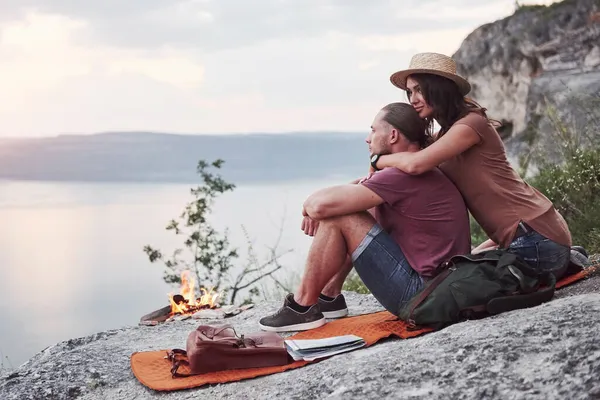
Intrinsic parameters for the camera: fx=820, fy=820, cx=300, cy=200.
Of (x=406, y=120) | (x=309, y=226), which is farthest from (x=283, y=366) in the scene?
(x=406, y=120)

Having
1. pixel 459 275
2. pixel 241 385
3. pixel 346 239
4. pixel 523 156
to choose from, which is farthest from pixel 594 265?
pixel 523 156

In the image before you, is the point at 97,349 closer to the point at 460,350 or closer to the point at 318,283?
the point at 318,283

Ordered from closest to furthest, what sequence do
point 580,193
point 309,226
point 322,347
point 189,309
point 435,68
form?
point 322,347 → point 435,68 → point 309,226 → point 189,309 → point 580,193

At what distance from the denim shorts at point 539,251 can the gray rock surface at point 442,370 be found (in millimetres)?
227

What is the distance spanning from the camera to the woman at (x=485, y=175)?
4941 mm

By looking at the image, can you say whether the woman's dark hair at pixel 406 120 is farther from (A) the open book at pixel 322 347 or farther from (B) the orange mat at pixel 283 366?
(A) the open book at pixel 322 347

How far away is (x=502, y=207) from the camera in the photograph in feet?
16.4

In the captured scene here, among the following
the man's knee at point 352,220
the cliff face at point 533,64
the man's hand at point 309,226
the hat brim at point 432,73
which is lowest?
the man's hand at point 309,226

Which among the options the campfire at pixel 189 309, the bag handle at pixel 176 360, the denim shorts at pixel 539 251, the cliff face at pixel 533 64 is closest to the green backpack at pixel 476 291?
the denim shorts at pixel 539 251

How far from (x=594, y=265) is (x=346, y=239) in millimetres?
1845

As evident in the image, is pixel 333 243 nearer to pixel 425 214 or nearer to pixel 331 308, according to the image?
pixel 425 214

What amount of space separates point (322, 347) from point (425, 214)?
100 cm

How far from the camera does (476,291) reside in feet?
15.0

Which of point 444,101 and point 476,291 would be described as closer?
point 476,291
